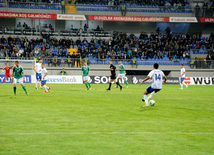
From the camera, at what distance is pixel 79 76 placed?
35.9 m

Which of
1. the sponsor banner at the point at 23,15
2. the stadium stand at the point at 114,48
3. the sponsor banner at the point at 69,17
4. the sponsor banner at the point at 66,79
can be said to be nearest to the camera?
the sponsor banner at the point at 66,79

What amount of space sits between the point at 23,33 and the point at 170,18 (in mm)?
25208

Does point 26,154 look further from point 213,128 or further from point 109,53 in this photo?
point 109,53

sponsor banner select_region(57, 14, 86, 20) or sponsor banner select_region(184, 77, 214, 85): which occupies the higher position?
sponsor banner select_region(57, 14, 86, 20)

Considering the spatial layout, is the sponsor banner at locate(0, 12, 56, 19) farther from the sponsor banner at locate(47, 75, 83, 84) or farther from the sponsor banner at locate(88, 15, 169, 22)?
the sponsor banner at locate(47, 75, 83, 84)

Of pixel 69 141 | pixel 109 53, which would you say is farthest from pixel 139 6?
pixel 69 141

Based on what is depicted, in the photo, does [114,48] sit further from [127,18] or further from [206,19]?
[206,19]

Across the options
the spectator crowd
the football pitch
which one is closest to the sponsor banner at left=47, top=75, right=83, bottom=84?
the spectator crowd

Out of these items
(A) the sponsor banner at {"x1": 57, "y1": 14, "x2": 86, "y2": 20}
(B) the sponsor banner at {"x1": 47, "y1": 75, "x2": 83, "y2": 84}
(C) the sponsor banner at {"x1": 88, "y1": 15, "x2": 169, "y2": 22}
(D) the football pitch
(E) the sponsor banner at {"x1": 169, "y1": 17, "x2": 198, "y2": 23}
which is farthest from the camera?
(E) the sponsor banner at {"x1": 169, "y1": 17, "x2": 198, "y2": 23}

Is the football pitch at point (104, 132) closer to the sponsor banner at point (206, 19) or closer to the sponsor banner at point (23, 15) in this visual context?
the sponsor banner at point (23, 15)

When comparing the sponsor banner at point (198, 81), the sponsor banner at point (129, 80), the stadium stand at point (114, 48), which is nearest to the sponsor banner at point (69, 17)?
the stadium stand at point (114, 48)

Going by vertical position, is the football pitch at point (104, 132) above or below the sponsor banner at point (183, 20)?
below

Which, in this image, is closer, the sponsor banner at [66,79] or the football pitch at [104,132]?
the football pitch at [104,132]

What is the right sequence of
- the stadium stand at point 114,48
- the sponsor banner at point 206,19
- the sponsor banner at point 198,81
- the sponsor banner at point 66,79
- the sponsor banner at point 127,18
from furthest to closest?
the sponsor banner at point 206,19 → the sponsor banner at point 127,18 → the stadium stand at point 114,48 → the sponsor banner at point 198,81 → the sponsor banner at point 66,79
